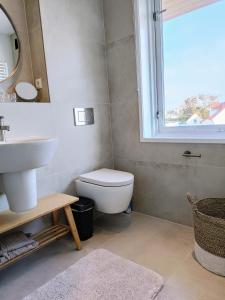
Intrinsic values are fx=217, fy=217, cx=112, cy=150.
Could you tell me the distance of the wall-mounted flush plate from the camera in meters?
1.86

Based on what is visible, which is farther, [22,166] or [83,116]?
[83,116]

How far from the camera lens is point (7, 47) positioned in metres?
1.67

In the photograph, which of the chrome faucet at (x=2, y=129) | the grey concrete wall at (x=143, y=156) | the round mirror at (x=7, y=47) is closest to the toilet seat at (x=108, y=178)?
the grey concrete wall at (x=143, y=156)

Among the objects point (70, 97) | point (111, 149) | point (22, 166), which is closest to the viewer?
point (22, 166)

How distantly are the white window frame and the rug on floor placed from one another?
38.8 inches

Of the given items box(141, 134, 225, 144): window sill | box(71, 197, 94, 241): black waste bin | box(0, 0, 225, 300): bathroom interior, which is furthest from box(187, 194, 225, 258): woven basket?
box(71, 197, 94, 241): black waste bin

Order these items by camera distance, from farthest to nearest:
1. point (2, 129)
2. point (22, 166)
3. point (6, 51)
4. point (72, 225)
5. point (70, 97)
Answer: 1. point (70, 97)
2. point (6, 51)
3. point (72, 225)
4. point (2, 129)
5. point (22, 166)

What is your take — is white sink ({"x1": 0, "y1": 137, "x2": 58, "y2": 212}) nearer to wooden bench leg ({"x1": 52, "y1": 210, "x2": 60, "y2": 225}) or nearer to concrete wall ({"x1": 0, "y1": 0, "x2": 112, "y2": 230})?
concrete wall ({"x1": 0, "y1": 0, "x2": 112, "y2": 230})

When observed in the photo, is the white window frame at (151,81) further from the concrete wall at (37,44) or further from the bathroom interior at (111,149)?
the concrete wall at (37,44)

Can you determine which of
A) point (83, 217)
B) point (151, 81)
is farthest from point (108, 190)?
Answer: point (151, 81)

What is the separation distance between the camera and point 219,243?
121 cm

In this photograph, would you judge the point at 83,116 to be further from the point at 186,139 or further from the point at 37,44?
the point at 186,139

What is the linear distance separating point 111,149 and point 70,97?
677 mm

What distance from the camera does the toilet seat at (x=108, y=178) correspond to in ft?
5.36
